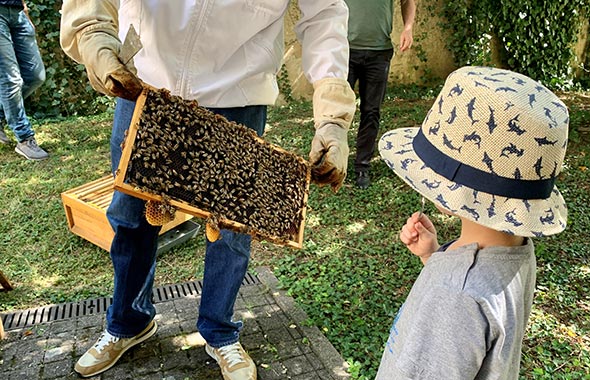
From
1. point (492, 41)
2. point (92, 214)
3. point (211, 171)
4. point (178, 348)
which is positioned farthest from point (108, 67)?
point (492, 41)

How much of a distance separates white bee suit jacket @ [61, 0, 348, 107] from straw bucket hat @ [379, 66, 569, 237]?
102cm

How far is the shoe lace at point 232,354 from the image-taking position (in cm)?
251

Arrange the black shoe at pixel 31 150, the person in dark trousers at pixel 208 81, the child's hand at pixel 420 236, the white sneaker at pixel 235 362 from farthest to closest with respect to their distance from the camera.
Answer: the black shoe at pixel 31 150 < the white sneaker at pixel 235 362 < the person in dark trousers at pixel 208 81 < the child's hand at pixel 420 236

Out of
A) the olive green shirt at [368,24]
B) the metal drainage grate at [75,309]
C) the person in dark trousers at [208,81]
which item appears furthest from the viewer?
the olive green shirt at [368,24]

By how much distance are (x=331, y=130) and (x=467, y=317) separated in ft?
3.82

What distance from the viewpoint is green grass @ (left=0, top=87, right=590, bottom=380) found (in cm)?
301

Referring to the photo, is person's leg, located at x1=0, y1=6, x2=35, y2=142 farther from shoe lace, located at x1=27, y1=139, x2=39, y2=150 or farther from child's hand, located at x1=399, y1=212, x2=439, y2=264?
child's hand, located at x1=399, y1=212, x2=439, y2=264

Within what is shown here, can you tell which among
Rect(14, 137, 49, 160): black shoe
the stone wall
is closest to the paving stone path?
Rect(14, 137, 49, 160): black shoe

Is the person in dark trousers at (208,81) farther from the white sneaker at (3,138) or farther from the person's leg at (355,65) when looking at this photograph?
the white sneaker at (3,138)

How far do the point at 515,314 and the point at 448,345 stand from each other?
20cm

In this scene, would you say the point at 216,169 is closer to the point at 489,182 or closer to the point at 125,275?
the point at 125,275

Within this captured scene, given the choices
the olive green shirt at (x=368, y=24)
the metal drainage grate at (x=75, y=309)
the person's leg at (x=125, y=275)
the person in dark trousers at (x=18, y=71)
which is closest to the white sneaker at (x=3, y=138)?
the person in dark trousers at (x=18, y=71)

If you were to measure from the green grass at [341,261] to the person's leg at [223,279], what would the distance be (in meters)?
0.72

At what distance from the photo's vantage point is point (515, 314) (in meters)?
1.22
